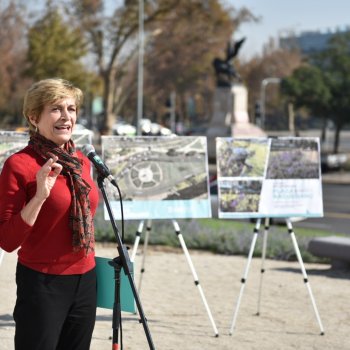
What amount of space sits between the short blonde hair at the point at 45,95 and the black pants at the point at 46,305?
0.73 meters

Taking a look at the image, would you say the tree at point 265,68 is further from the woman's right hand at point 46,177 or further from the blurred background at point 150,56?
the woman's right hand at point 46,177

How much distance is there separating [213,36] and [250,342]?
51.8 meters

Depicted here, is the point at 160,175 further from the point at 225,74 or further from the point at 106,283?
the point at 225,74

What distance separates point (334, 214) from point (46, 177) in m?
19.5

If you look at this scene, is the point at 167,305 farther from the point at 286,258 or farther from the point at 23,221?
the point at 23,221

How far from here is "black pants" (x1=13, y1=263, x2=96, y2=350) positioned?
4012 millimetres

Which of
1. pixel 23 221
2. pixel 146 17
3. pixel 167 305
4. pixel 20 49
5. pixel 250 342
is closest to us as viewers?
pixel 23 221

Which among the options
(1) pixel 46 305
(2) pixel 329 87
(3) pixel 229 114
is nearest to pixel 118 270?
(1) pixel 46 305

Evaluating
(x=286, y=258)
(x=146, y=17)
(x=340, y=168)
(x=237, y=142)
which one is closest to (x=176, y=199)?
(x=237, y=142)

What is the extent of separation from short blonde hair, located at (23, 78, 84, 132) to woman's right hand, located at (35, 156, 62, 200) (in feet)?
1.14

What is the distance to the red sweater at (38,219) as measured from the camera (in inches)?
155

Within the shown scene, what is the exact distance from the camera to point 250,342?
297 inches

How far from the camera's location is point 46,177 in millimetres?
3766

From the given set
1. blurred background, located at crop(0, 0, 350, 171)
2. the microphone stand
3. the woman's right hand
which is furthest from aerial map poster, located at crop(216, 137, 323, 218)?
blurred background, located at crop(0, 0, 350, 171)
